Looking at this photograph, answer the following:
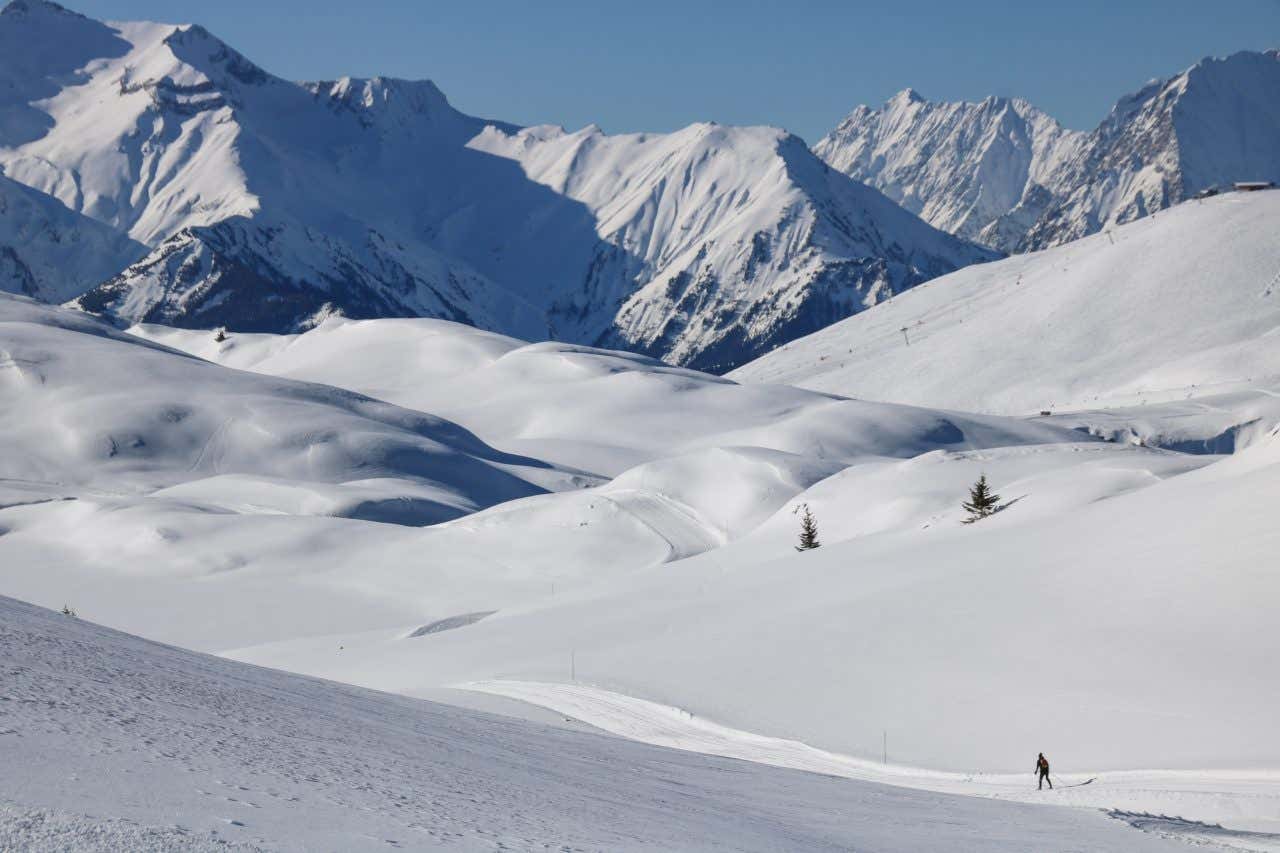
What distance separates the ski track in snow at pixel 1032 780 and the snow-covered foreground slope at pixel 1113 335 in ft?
292

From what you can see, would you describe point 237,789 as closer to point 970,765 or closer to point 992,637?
point 970,765

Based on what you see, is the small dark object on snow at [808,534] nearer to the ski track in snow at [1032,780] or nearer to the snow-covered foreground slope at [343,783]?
the ski track in snow at [1032,780]

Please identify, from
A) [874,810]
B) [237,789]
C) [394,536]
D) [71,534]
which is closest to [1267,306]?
[394,536]

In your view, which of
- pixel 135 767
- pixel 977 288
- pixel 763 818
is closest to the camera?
pixel 135 767

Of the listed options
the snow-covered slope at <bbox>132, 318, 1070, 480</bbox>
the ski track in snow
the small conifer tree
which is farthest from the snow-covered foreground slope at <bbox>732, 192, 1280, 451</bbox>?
the ski track in snow

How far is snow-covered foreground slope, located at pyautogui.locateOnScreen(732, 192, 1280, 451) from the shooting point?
130 m

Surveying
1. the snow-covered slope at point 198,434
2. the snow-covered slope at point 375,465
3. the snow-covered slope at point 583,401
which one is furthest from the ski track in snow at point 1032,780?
the snow-covered slope at point 198,434

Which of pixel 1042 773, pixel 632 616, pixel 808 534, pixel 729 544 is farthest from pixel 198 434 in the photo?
pixel 1042 773

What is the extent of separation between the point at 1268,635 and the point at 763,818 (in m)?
16.1

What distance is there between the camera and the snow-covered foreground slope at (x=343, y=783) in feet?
37.0

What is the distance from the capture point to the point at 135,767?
12.2 meters

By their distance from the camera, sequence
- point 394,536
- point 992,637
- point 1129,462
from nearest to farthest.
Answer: point 992,637, point 1129,462, point 394,536

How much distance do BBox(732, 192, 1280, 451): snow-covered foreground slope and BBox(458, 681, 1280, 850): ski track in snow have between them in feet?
292

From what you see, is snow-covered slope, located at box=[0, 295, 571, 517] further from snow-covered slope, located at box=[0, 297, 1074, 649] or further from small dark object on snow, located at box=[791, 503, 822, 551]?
small dark object on snow, located at box=[791, 503, 822, 551]
